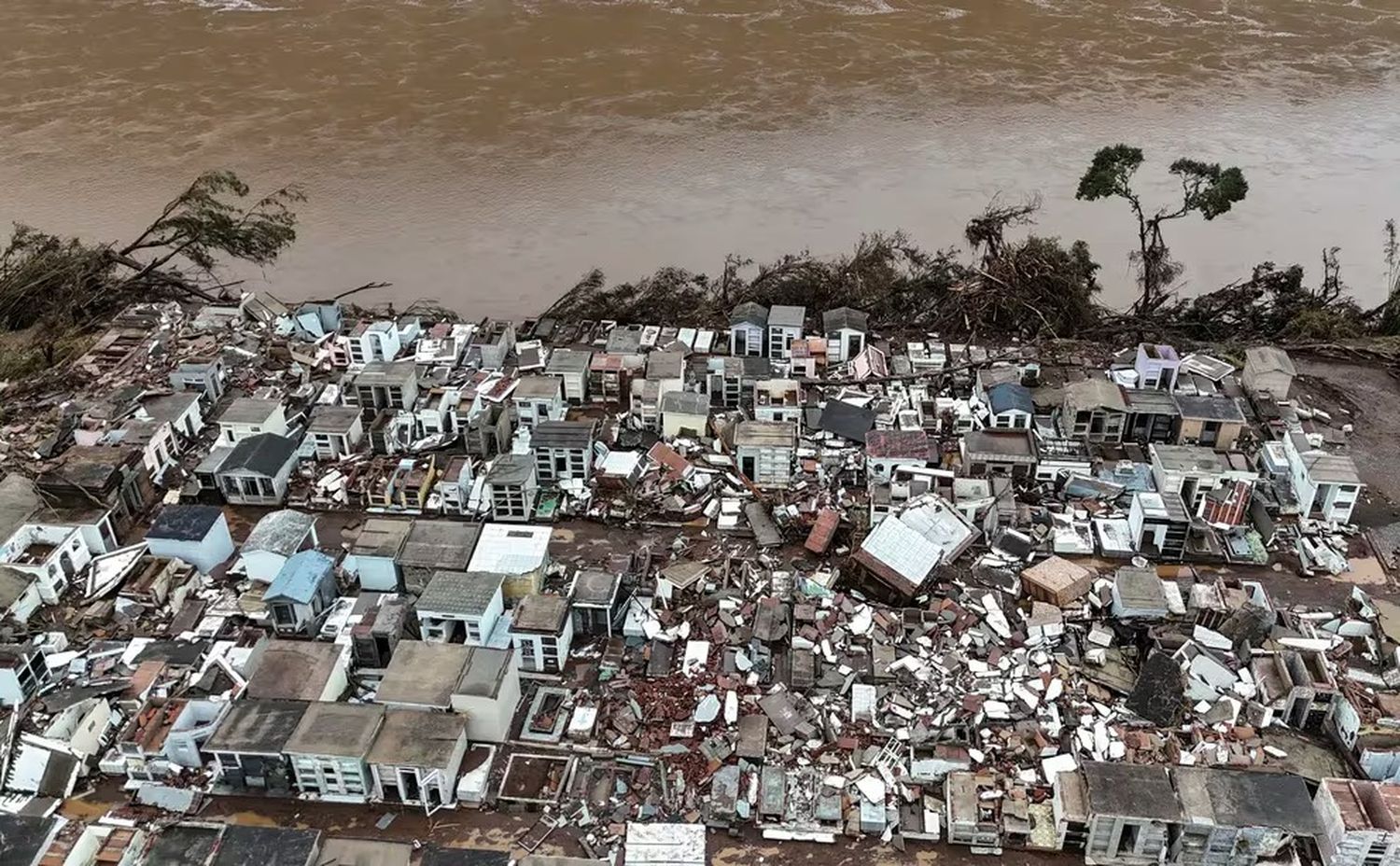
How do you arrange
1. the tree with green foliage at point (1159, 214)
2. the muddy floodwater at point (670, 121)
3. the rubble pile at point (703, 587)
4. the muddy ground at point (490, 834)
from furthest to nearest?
the muddy floodwater at point (670, 121)
the tree with green foliage at point (1159, 214)
the rubble pile at point (703, 587)
the muddy ground at point (490, 834)

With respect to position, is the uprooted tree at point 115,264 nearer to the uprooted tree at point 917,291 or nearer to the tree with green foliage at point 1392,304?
the uprooted tree at point 917,291

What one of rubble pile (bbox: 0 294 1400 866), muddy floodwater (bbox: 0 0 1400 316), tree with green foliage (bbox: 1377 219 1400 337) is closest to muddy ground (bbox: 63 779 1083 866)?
rubble pile (bbox: 0 294 1400 866)

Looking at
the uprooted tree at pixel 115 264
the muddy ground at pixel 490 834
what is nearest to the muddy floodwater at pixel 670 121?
the uprooted tree at pixel 115 264

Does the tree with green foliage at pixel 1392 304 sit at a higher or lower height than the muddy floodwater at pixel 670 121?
lower

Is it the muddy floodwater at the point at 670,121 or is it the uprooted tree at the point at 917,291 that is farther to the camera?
the muddy floodwater at the point at 670,121

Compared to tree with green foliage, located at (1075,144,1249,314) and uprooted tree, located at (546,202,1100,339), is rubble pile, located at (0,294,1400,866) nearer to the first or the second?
uprooted tree, located at (546,202,1100,339)

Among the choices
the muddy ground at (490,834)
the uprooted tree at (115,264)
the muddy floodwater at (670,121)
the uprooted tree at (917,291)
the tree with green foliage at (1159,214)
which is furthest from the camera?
the muddy floodwater at (670,121)

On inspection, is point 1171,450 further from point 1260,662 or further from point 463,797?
point 463,797
